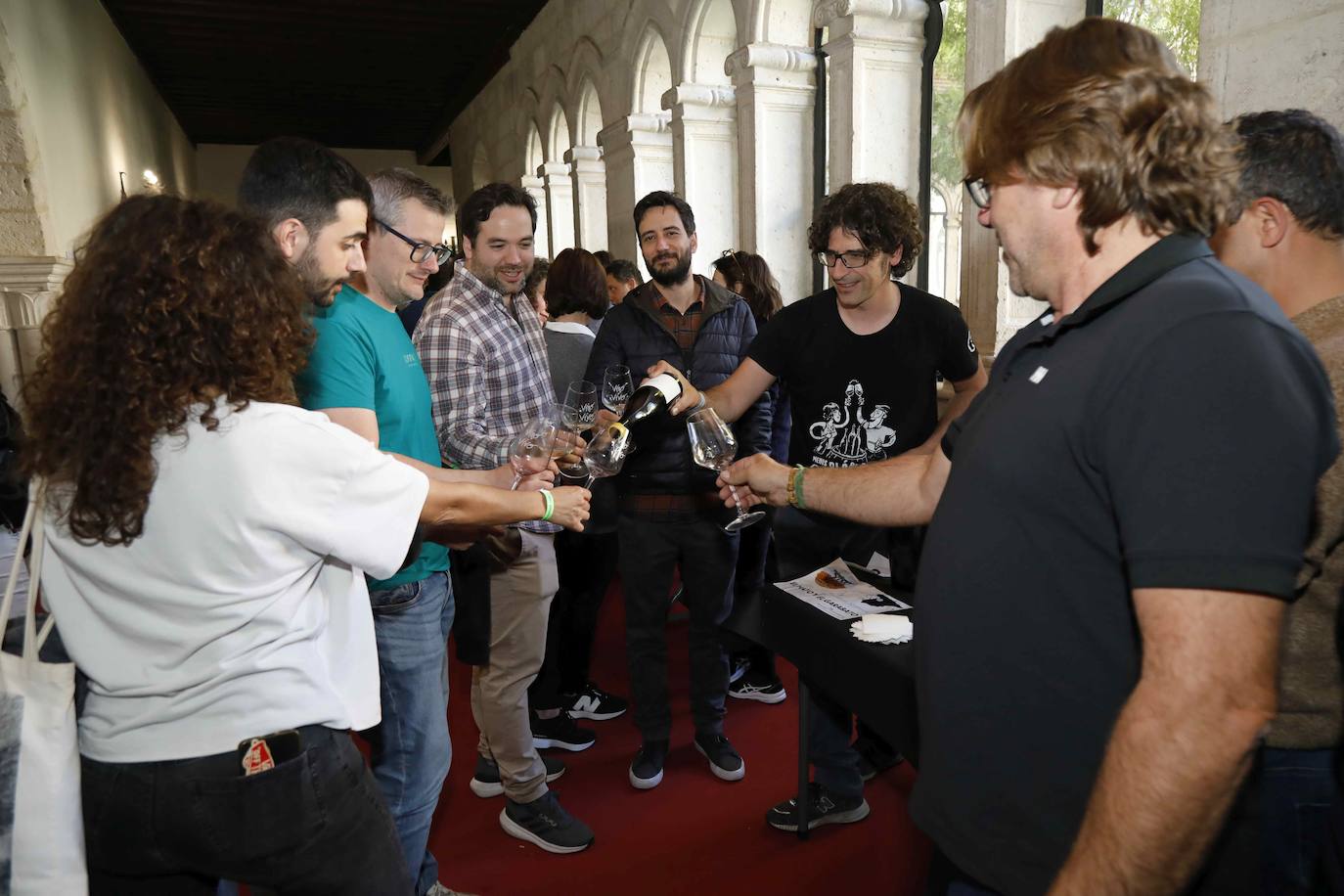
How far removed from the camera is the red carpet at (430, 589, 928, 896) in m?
2.47

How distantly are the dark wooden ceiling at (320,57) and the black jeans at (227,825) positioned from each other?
9799 mm

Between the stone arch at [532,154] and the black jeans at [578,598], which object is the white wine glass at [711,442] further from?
the stone arch at [532,154]

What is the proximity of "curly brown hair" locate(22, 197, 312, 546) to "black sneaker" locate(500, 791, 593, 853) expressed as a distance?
1.87 metres

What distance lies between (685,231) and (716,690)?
176 centimetres

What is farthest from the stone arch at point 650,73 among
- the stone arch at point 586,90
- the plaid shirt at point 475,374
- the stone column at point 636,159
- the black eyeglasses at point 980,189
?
the black eyeglasses at point 980,189

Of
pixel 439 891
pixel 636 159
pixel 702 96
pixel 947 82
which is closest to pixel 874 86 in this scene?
pixel 947 82

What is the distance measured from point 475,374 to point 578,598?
1.42 meters

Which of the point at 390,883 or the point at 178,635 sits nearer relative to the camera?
the point at 178,635

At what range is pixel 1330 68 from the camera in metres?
2.07

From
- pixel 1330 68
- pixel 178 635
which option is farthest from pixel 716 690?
pixel 1330 68

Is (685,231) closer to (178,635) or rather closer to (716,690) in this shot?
(716,690)

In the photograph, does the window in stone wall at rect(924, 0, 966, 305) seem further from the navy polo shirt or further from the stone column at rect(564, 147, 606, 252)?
the stone column at rect(564, 147, 606, 252)

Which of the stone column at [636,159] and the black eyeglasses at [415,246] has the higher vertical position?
the stone column at [636,159]

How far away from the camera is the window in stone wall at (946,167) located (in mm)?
4660
